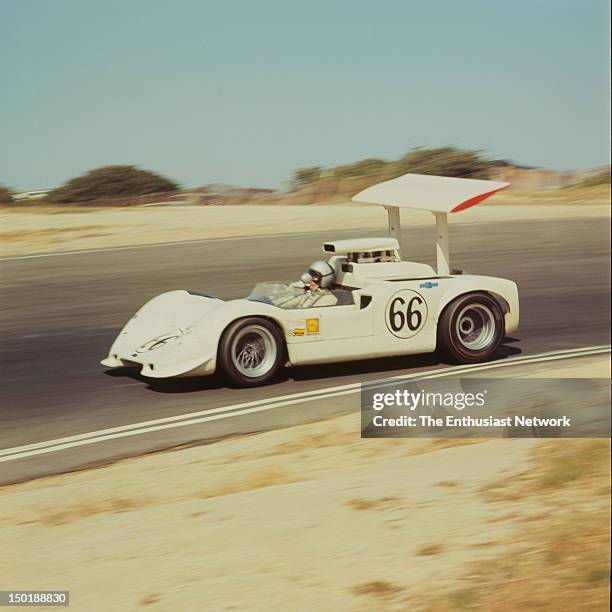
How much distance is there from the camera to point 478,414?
611 cm

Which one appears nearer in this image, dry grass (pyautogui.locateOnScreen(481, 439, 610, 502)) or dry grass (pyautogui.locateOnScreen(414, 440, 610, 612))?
dry grass (pyautogui.locateOnScreen(414, 440, 610, 612))

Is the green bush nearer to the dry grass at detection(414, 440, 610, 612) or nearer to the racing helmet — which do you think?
the dry grass at detection(414, 440, 610, 612)

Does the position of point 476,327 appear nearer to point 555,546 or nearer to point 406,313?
point 406,313

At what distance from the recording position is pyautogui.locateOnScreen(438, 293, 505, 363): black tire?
20.8ft

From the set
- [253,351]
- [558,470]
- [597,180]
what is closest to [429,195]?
[253,351]

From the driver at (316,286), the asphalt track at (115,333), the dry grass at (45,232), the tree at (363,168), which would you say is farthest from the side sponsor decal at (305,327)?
the dry grass at (45,232)

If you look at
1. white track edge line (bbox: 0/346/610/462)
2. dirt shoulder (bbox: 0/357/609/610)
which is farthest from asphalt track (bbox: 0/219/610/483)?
dirt shoulder (bbox: 0/357/609/610)

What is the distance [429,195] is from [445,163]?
0.83ft

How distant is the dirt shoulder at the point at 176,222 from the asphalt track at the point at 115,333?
0.06m

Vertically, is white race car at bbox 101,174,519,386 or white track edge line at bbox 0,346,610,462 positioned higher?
white race car at bbox 101,174,519,386

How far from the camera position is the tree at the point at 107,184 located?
518 centimetres

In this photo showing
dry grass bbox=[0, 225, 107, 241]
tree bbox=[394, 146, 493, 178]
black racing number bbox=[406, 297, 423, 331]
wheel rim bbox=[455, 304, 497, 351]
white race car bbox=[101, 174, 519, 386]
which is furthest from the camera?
wheel rim bbox=[455, 304, 497, 351]

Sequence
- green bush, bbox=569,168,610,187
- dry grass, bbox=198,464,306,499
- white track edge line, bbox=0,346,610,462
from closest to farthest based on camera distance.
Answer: white track edge line, bbox=0,346,610,462
dry grass, bbox=198,464,306,499
green bush, bbox=569,168,610,187

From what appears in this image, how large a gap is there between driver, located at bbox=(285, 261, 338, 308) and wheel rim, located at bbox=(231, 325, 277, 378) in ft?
1.02
